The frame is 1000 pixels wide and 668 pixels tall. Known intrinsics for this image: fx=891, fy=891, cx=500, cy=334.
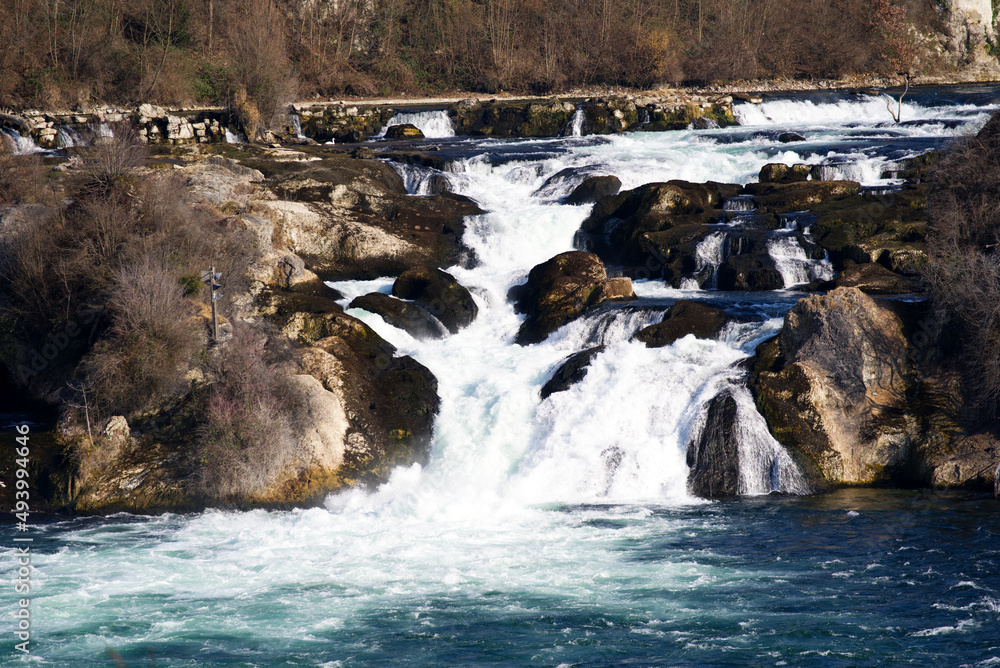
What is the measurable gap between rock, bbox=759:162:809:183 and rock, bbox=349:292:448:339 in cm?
1360

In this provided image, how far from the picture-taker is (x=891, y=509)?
51.6 ft

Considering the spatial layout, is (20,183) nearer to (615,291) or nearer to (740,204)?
(615,291)

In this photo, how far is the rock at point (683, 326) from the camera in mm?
20141

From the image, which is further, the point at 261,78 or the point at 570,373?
the point at 261,78

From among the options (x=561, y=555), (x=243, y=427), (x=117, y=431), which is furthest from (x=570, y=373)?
(x=117, y=431)

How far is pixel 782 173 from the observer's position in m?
30.2

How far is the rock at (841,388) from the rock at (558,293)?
5549mm

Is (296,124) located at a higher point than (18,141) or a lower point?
higher

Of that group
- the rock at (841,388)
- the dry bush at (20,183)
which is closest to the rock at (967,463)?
the rock at (841,388)

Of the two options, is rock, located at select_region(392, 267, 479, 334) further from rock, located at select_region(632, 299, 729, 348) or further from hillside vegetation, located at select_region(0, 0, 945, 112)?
hillside vegetation, located at select_region(0, 0, 945, 112)

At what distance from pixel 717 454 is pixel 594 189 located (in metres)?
14.6

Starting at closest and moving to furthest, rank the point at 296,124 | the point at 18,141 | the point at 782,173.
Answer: the point at 782,173
the point at 18,141
the point at 296,124

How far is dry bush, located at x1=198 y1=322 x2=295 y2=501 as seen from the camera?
17.0 meters

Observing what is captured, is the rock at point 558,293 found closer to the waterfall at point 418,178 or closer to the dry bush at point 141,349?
the dry bush at point 141,349
